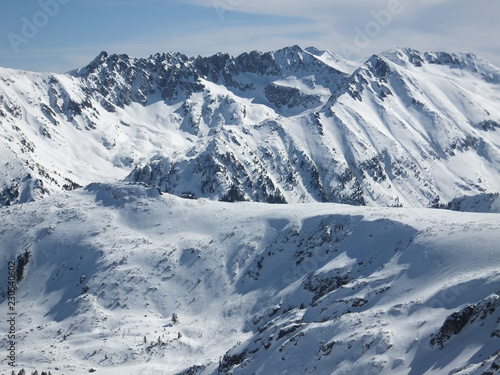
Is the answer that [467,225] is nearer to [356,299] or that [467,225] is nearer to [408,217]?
[408,217]

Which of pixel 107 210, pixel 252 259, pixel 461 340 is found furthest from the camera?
pixel 107 210

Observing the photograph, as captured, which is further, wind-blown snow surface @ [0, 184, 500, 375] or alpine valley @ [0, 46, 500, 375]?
alpine valley @ [0, 46, 500, 375]

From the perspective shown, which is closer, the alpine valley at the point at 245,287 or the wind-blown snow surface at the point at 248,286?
the wind-blown snow surface at the point at 248,286

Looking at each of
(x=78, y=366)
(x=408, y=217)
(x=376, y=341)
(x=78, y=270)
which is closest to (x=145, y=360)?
(x=78, y=366)

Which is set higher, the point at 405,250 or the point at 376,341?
the point at 405,250

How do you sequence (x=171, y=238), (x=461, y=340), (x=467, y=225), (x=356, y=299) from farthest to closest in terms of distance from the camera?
(x=171, y=238) → (x=467, y=225) → (x=356, y=299) → (x=461, y=340)

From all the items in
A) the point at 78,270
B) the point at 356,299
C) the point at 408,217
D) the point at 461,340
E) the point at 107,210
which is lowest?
the point at 461,340

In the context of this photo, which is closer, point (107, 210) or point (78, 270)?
point (78, 270)

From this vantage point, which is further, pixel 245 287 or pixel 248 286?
pixel 245 287
